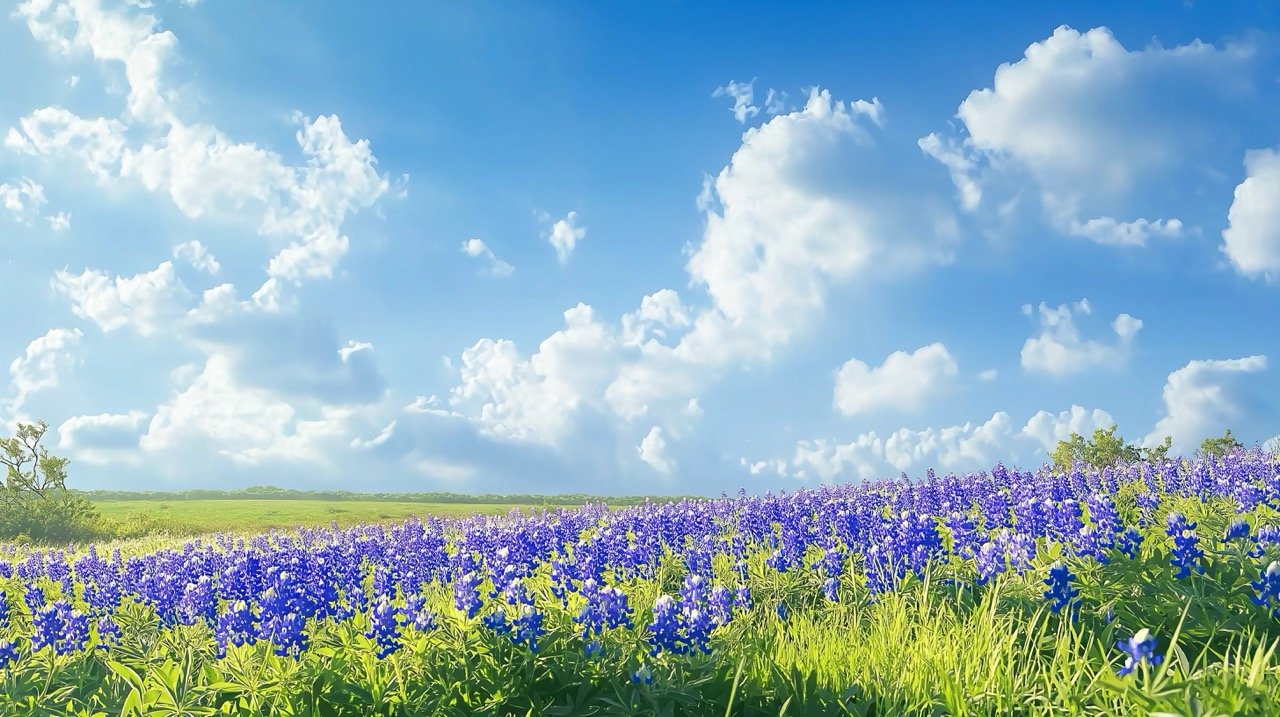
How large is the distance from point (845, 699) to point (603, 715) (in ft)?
4.77

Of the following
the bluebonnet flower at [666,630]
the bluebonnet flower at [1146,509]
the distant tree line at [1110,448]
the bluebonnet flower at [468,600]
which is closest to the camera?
the bluebonnet flower at [666,630]

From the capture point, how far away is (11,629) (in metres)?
9.38

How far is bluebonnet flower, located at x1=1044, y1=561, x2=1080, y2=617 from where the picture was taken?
5.96 metres

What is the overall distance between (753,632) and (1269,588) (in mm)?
3552

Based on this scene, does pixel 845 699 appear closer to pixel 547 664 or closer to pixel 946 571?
pixel 547 664

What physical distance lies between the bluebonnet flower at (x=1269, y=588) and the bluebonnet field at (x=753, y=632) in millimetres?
21

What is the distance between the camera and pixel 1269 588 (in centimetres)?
567

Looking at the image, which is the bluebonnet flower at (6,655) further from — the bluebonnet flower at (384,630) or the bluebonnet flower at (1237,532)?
the bluebonnet flower at (1237,532)

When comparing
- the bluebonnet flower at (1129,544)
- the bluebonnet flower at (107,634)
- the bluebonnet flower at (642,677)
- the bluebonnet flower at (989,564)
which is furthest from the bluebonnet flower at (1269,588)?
the bluebonnet flower at (107,634)

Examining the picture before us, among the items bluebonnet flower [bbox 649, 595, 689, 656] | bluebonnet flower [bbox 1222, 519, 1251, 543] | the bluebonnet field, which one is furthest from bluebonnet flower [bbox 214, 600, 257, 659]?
bluebonnet flower [bbox 1222, 519, 1251, 543]

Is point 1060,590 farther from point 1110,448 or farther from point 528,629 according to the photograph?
point 1110,448

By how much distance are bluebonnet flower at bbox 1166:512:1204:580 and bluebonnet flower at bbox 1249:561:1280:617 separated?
0.46 m

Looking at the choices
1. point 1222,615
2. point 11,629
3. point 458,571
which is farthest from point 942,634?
point 11,629

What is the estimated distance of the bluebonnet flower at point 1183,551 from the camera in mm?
6227
